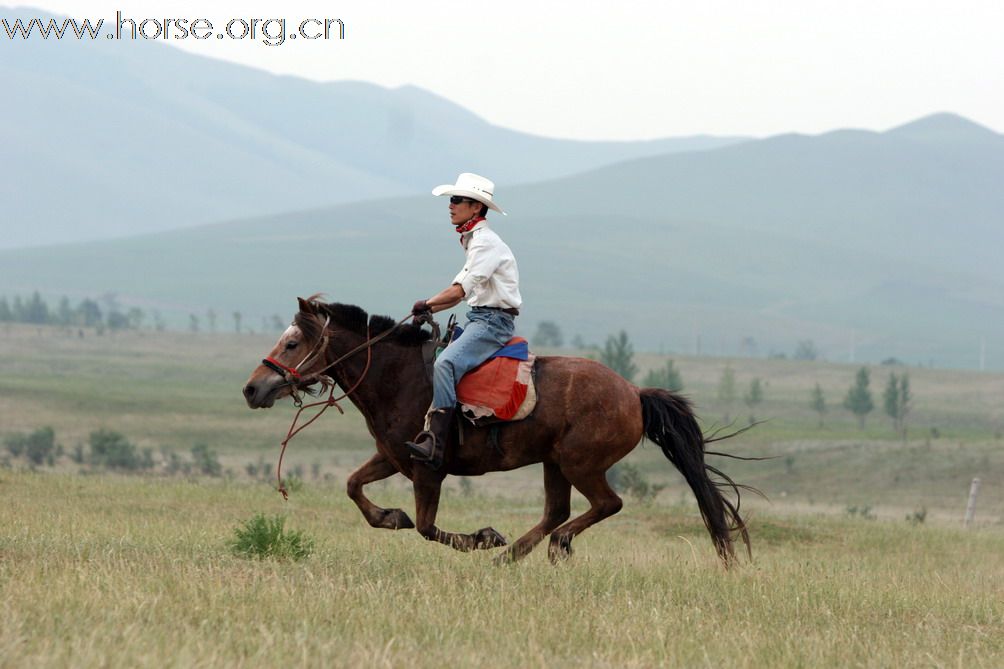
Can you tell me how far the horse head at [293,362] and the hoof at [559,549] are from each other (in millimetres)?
2187

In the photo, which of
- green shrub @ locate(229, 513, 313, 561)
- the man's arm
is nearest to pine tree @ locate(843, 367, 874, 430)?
the man's arm

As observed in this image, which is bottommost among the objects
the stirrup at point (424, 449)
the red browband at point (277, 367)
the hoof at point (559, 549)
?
the hoof at point (559, 549)

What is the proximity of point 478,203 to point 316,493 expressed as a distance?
448 inches

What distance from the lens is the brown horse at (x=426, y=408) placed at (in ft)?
35.5

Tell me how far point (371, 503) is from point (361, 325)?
1403mm

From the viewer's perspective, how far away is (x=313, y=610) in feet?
25.9

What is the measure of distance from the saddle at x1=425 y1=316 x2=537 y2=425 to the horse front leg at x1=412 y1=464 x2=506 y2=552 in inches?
20.9

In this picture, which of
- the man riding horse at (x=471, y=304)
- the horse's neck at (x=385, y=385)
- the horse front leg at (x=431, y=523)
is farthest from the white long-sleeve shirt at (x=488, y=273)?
the horse front leg at (x=431, y=523)

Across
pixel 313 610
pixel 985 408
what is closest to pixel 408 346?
pixel 313 610

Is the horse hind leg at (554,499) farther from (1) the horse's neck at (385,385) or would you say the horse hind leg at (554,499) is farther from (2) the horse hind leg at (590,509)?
(1) the horse's neck at (385,385)

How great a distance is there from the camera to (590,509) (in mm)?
11031

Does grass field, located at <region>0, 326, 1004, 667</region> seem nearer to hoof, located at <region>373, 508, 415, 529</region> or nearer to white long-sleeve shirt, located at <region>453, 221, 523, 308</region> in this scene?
hoof, located at <region>373, 508, 415, 529</region>

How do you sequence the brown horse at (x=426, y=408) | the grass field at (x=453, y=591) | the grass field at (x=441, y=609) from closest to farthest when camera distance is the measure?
the grass field at (x=441, y=609) → the grass field at (x=453, y=591) → the brown horse at (x=426, y=408)

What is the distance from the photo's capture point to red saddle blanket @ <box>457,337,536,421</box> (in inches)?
421
